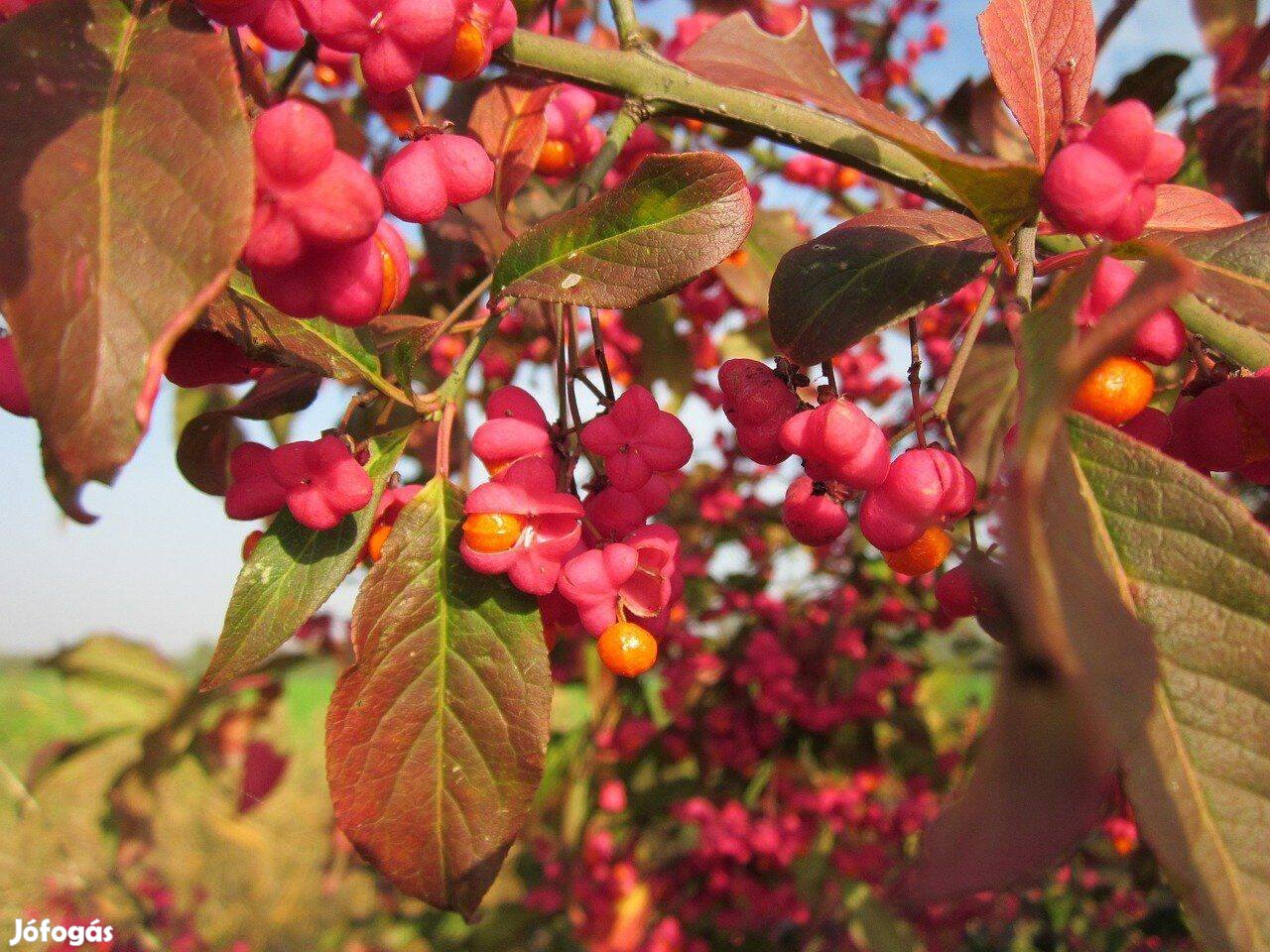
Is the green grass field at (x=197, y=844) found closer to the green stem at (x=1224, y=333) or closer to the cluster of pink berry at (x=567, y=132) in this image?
the cluster of pink berry at (x=567, y=132)

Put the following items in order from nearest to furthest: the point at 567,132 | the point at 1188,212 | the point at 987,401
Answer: the point at 1188,212
the point at 567,132
the point at 987,401

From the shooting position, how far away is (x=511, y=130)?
100 centimetres

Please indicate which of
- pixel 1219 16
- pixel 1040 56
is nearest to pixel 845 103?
pixel 1040 56

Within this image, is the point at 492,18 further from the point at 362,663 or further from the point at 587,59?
the point at 362,663

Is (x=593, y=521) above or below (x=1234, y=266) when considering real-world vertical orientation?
below

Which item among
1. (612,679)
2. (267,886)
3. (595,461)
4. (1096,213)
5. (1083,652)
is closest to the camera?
(1083,652)

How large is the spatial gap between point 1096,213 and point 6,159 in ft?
2.13

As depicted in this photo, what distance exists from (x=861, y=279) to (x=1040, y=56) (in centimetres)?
24

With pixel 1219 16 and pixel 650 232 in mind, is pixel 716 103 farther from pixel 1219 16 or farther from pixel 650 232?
pixel 1219 16

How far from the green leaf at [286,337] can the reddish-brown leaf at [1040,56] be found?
0.58 metres

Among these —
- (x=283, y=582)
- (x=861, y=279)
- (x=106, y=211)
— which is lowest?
(x=283, y=582)

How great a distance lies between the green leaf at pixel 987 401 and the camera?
1726mm

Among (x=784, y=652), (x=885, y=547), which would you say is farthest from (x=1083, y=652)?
(x=784, y=652)

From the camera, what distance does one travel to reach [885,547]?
0.71 meters
